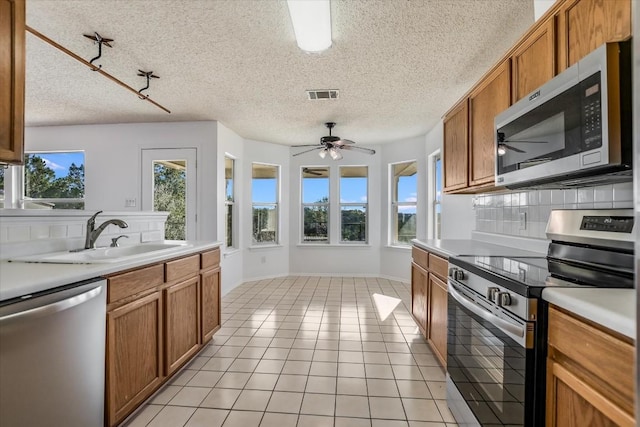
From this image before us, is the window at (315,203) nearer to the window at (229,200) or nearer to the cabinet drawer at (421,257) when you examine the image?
the window at (229,200)

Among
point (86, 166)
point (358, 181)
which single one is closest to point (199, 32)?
point (86, 166)

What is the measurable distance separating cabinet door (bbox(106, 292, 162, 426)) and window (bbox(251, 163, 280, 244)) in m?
3.64

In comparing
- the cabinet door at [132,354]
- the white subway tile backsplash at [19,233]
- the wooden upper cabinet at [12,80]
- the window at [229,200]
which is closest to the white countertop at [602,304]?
the cabinet door at [132,354]

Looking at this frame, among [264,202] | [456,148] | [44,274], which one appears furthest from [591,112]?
[264,202]

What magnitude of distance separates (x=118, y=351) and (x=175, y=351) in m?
0.57

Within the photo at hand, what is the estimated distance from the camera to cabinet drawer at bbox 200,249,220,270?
8.19 feet

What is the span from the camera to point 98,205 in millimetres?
4504

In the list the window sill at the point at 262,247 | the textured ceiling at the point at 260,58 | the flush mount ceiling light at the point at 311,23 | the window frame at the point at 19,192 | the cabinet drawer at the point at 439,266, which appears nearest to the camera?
the flush mount ceiling light at the point at 311,23

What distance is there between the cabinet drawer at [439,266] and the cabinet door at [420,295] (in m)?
0.18

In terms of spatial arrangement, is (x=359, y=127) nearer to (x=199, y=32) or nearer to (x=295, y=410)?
(x=199, y=32)

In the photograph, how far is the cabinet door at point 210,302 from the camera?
8.25 ft

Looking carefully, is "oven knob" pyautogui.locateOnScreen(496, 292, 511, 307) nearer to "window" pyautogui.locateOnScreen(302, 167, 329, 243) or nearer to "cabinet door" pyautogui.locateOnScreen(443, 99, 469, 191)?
"cabinet door" pyautogui.locateOnScreen(443, 99, 469, 191)

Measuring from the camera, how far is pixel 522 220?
2303 mm

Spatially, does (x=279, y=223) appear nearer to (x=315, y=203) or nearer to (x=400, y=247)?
(x=315, y=203)
